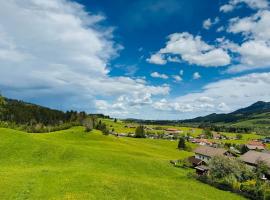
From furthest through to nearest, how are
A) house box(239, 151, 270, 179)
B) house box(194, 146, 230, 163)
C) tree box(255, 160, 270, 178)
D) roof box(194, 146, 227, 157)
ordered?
house box(194, 146, 230, 163) < roof box(194, 146, 227, 157) < house box(239, 151, 270, 179) < tree box(255, 160, 270, 178)

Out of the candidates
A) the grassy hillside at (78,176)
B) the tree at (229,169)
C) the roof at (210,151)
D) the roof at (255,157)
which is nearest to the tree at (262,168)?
the tree at (229,169)

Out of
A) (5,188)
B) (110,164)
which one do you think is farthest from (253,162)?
(5,188)

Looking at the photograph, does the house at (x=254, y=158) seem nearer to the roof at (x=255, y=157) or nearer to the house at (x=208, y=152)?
the roof at (x=255, y=157)

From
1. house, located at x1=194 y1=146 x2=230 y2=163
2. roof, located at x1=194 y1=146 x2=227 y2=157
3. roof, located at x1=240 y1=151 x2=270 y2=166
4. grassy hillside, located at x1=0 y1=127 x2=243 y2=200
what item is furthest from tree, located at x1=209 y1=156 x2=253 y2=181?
house, located at x1=194 y1=146 x2=230 y2=163

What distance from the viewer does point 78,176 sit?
51344 mm

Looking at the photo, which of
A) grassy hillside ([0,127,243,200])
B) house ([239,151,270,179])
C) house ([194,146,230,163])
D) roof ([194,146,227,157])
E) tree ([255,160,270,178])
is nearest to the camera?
grassy hillside ([0,127,243,200])

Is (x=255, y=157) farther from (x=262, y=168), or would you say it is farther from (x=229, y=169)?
(x=229, y=169)

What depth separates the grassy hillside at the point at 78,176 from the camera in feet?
134

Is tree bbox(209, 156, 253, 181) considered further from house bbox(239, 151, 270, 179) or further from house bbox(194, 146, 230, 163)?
house bbox(194, 146, 230, 163)

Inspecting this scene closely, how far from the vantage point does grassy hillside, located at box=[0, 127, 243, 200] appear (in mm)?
40938

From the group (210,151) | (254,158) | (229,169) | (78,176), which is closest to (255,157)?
(254,158)

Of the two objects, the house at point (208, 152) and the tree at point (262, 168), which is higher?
the house at point (208, 152)

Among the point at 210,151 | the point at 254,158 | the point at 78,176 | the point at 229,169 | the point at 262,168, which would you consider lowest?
the point at 262,168

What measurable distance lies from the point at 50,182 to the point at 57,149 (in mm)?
37714
